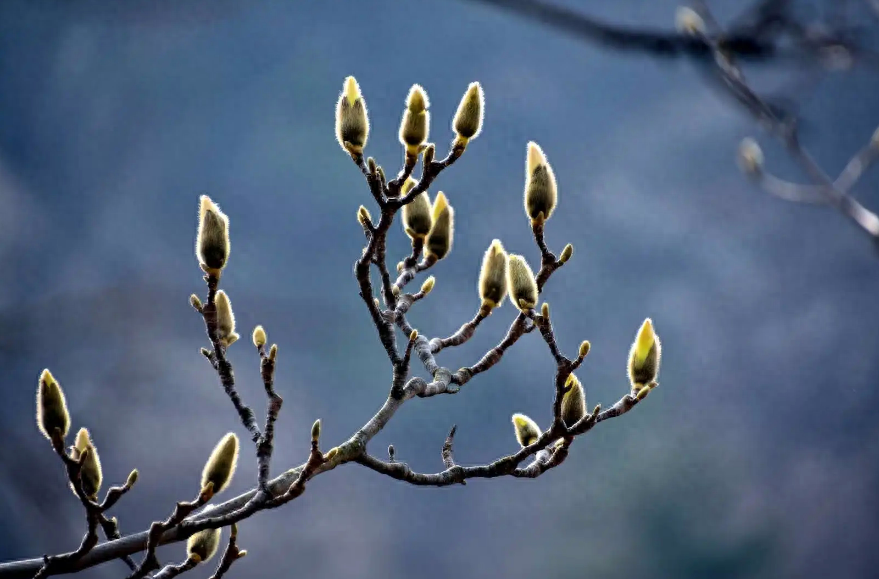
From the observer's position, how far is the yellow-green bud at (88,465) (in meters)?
1.78

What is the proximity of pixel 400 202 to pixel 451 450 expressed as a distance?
2.15 feet

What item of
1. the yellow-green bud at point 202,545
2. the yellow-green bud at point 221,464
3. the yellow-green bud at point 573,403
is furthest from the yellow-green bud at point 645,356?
the yellow-green bud at point 202,545

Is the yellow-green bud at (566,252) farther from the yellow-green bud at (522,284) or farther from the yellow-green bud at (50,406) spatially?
the yellow-green bud at (50,406)

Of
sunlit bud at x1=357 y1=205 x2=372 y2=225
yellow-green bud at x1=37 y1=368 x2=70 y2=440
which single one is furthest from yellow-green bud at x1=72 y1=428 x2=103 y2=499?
sunlit bud at x1=357 y1=205 x2=372 y2=225

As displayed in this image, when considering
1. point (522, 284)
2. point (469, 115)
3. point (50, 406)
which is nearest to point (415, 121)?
point (469, 115)

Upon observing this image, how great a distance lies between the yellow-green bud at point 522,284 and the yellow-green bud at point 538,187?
13cm

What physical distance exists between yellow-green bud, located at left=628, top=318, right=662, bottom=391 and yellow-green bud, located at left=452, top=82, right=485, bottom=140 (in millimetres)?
564

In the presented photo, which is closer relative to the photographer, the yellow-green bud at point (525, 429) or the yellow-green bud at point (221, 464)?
the yellow-green bud at point (221, 464)

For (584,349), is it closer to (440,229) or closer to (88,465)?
(440,229)

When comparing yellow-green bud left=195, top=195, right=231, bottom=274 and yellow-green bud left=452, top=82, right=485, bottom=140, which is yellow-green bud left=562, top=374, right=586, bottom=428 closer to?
yellow-green bud left=452, top=82, right=485, bottom=140

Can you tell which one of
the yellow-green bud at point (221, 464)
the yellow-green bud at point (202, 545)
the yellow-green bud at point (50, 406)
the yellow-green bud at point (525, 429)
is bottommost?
the yellow-green bud at point (202, 545)

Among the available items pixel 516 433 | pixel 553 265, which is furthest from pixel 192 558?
pixel 553 265

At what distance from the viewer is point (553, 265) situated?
6.72 feet

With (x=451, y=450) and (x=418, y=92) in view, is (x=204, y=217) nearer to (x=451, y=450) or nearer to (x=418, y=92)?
(x=418, y=92)
